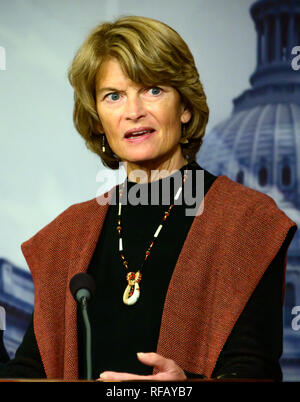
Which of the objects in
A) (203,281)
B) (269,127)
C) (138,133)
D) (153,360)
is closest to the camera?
(153,360)

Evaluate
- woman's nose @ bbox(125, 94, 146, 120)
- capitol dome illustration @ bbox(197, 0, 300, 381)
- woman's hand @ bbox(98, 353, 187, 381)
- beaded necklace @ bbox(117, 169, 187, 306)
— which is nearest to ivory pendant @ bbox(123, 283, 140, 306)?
beaded necklace @ bbox(117, 169, 187, 306)

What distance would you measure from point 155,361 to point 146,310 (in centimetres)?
36

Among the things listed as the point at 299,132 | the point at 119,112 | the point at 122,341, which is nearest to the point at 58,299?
the point at 122,341

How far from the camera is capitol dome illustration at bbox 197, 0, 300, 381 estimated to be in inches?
110

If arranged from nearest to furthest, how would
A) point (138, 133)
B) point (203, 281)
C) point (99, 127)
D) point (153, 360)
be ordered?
1. point (153, 360)
2. point (203, 281)
3. point (138, 133)
4. point (99, 127)

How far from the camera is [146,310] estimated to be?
1763 millimetres

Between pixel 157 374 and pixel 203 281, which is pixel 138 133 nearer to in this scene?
pixel 203 281

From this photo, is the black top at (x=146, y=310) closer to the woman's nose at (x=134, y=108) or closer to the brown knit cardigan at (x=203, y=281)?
the brown knit cardigan at (x=203, y=281)

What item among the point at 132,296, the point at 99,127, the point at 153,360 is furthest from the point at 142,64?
the point at 153,360

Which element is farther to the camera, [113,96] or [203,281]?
[113,96]

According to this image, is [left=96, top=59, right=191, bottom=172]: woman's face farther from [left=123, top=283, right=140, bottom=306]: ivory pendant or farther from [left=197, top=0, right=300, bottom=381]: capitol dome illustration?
[left=197, top=0, right=300, bottom=381]: capitol dome illustration

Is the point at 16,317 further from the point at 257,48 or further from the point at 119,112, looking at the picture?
the point at 257,48

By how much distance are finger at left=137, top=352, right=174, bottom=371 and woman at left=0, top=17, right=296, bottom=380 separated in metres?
0.17

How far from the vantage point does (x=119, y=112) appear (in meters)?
1.88
